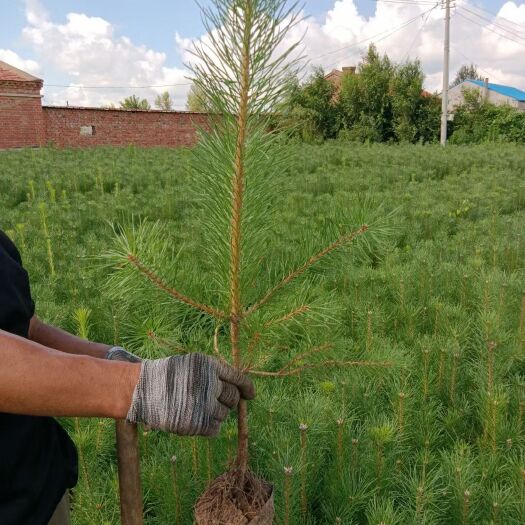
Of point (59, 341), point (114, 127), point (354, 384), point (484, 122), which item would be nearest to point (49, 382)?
point (59, 341)

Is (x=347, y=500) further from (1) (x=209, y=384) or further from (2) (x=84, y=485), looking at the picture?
(1) (x=209, y=384)

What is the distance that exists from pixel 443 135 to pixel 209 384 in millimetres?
22845

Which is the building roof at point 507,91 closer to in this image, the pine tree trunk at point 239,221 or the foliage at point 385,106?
the foliage at point 385,106

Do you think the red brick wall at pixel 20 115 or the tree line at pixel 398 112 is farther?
the tree line at pixel 398 112

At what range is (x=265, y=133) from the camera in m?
1.02

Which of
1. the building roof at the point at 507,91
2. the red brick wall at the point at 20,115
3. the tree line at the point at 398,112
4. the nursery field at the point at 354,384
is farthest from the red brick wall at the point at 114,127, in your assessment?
the building roof at the point at 507,91

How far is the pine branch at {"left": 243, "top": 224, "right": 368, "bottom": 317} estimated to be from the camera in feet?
3.51

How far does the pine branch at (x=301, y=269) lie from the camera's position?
1.07 m

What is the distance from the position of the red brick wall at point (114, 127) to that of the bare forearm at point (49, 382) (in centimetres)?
1967

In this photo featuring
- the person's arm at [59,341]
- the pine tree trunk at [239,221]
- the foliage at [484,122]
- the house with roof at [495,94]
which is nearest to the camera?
the pine tree trunk at [239,221]

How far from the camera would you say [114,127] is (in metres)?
20.9

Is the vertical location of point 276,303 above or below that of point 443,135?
below

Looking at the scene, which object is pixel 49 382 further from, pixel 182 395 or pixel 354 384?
pixel 354 384

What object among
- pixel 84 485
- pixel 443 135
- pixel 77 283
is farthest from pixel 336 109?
pixel 84 485
